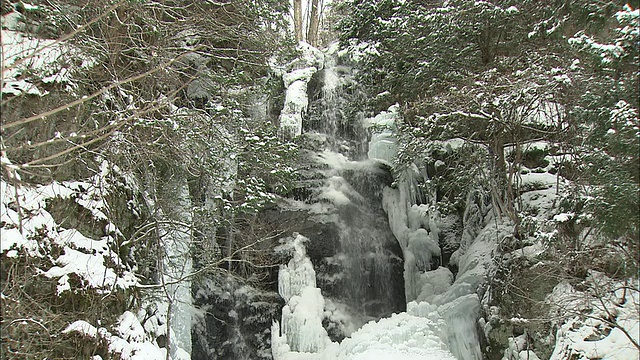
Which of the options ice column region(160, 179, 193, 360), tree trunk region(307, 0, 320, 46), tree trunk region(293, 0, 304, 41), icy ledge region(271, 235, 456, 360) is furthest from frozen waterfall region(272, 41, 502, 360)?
tree trunk region(307, 0, 320, 46)

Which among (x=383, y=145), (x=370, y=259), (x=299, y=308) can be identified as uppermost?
(x=383, y=145)

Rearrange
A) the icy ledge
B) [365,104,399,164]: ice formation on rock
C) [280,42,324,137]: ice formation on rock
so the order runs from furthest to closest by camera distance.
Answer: [280,42,324,137]: ice formation on rock → [365,104,399,164]: ice formation on rock → the icy ledge

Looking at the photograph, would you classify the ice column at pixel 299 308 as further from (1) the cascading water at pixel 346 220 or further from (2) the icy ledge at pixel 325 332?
(1) the cascading water at pixel 346 220

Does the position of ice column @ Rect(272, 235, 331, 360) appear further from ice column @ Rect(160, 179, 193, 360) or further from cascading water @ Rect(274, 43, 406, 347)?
ice column @ Rect(160, 179, 193, 360)

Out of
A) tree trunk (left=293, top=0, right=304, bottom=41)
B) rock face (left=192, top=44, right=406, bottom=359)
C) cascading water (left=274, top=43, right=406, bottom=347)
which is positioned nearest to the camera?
rock face (left=192, top=44, right=406, bottom=359)

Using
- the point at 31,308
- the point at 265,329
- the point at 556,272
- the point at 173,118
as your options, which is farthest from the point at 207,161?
the point at 556,272

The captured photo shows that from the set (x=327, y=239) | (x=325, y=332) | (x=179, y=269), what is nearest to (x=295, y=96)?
(x=327, y=239)

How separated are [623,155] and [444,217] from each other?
6.06 metres

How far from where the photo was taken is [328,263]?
10.8 meters

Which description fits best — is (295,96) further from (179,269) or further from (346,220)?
(179,269)

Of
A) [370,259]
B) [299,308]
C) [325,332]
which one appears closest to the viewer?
[325,332]

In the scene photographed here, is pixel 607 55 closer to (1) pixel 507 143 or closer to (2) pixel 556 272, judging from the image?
(2) pixel 556 272

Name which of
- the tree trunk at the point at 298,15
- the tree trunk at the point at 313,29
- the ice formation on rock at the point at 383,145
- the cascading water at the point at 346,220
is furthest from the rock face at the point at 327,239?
the tree trunk at the point at 313,29

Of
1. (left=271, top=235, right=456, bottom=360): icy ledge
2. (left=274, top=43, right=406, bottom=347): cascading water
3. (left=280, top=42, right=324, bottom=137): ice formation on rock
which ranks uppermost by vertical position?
(left=280, top=42, right=324, bottom=137): ice formation on rock
